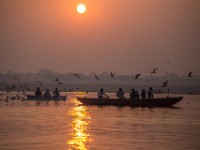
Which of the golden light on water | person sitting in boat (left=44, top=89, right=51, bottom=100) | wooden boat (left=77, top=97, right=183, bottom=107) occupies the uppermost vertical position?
person sitting in boat (left=44, top=89, right=51, bottom=100)

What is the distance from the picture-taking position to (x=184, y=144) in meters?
29.5

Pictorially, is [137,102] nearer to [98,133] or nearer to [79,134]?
[98,133]

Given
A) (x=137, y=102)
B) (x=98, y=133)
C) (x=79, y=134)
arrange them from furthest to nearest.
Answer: (x=137, y=102) → (x=98, y=133) → (x=79, y=134)

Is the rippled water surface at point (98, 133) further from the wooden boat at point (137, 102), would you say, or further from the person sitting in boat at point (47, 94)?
the person sitting in boat at point (47, 94)

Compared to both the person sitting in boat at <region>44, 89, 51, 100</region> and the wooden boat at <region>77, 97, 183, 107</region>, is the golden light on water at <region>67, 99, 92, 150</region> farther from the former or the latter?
the person sitting in boat at <region>44, 89, 51, 100</region>

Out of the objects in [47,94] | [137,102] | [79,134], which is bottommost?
[79,134]

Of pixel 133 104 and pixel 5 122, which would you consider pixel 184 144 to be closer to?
pixel 5 122

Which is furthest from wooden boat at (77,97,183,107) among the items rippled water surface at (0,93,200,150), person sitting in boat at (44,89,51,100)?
rippled water surface at (0,93,200,150)

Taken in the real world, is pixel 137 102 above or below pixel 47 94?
below

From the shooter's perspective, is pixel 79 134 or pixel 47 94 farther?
pixel 47 94

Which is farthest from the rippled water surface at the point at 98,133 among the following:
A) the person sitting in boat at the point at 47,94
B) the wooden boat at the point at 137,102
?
the person sitting in boat at the point at 47,94

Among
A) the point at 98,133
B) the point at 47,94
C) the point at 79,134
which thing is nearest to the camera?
the point at 79,134

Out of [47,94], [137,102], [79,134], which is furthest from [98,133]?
[47,94]

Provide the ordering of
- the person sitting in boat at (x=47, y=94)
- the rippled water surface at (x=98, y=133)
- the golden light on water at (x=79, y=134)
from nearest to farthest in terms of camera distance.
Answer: the golden light on water at (x=79, y=134) < the rippled water surface at (x=98, y=133) < the person sitting in boat at (x=47, y=94)
